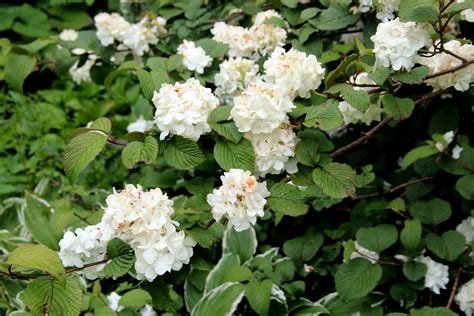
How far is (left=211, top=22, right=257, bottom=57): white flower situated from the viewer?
5.80ft

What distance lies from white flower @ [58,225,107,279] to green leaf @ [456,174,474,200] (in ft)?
3.37

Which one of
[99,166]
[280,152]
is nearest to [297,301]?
[280,152]

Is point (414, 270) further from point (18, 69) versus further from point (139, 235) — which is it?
point (18, 69)

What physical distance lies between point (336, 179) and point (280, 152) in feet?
0.42

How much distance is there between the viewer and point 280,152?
130 cm

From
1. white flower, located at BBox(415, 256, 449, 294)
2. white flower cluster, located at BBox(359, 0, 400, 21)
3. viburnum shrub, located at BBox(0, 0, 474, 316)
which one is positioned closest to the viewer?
viburnum shrub, located at BBox(0, 0, 474, 316)

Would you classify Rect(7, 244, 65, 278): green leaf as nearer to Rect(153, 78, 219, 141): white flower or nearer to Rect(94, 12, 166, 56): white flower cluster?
Rect(153, 78, 219, 141): white flower

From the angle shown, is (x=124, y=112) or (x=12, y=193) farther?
Answer: (x=124, y=112)

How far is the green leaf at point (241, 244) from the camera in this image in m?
1.95

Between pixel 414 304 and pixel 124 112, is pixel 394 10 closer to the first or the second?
pixel 414 304

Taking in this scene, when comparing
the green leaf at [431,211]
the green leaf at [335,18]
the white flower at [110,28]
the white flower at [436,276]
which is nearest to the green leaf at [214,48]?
the green leaf at [335,18]

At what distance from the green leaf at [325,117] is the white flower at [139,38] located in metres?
0.89

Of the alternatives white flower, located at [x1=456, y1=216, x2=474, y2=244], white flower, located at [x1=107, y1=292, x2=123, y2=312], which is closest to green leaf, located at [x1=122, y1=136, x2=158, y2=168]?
white flower, located at [x1=107, y1=292, x2=123, y2=312]

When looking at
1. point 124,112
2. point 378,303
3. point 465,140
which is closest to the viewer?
point 378,303
